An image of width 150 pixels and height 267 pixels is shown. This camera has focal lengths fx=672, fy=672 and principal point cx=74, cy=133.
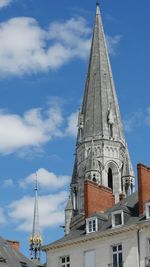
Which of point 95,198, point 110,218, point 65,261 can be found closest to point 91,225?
point 110,218

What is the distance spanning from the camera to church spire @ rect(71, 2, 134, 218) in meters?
112

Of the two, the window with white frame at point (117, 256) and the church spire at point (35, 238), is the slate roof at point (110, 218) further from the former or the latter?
the church spire at point (35, 238)

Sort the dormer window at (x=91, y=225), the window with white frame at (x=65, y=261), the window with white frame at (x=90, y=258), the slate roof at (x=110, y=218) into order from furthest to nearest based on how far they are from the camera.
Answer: the dormer window at (x=91, y=225), the window with white frame at (x=65, y=261), the slate roof at (x=110, y=218), the window with white frame at (x=90, y=258)

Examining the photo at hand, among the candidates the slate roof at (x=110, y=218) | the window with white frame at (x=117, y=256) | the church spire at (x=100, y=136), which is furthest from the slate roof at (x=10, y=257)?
the church spire at (x=100, y=136)

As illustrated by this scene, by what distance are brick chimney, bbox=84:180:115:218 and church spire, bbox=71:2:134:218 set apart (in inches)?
2701

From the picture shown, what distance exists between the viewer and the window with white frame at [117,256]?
110ft

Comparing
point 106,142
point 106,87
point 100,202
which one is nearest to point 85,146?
point 106,142

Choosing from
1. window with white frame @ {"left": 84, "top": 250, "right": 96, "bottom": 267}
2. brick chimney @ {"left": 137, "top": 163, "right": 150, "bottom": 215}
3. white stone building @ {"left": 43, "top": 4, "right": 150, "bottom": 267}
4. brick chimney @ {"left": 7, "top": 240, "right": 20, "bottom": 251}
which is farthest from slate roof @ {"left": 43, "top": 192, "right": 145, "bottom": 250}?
brick chimney @ {"left": 7, "top": 240, "right": 20, "bottom": 251}

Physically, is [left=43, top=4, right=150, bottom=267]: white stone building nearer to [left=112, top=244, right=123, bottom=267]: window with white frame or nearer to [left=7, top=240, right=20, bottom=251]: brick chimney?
[left=112, top=244, right=123, bottom=267]: window with white frame

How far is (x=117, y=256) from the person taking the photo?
33.7 m

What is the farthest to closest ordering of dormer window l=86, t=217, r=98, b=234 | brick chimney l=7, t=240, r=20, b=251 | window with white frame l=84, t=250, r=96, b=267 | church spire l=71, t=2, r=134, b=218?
church spire l=71, t=2, r=134, b=218 < brick chimney l=7, t=240, r=20, b=251 < dormer window l=86, t=217, r=98, b=234 < window with white frame l=84, t=250, r=96, b=267

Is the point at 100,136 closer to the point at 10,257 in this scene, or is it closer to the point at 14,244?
the point at 14,244

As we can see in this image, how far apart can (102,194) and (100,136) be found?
7708cm

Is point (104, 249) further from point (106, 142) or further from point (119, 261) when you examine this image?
point (106, 142)
